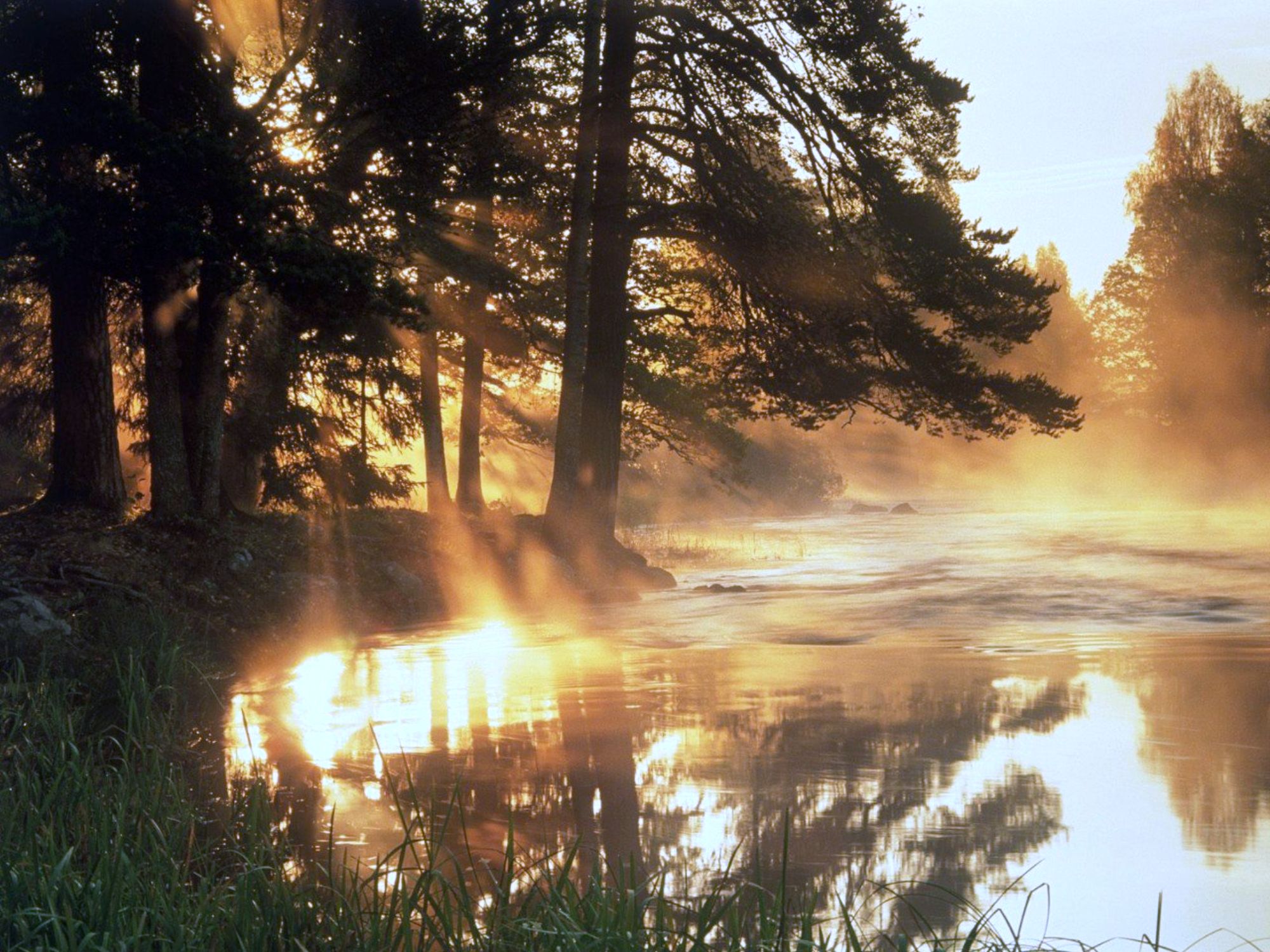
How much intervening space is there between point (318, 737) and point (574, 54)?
14.0 m

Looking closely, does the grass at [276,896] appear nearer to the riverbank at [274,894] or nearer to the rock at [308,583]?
the riverbank at [274,894]

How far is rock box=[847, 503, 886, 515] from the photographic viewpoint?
4841cm

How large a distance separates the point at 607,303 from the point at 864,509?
3186 centimetres

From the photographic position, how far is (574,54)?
20297 millimetres

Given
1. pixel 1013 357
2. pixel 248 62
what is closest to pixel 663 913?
pixel 248 62

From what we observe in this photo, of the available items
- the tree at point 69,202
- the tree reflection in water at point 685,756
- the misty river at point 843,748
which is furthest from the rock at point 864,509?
the tree reflection in water at point 685,756

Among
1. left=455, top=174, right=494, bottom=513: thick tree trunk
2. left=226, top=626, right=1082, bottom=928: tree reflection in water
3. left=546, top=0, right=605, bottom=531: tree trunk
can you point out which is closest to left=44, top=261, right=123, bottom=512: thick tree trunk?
left=226, top=626, right=1082, bottom=928: tree reflection in water

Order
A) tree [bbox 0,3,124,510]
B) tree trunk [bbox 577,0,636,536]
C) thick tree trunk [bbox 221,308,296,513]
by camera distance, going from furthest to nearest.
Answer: tree trunk [bbox 577,0,636,536]
thick tree trunk [bbox 221,308,296,513]
tree [bbox 0,3,124,510]

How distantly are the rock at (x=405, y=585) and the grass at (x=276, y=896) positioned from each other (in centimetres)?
1059

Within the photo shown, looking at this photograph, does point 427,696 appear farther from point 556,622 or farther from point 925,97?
point 925,97

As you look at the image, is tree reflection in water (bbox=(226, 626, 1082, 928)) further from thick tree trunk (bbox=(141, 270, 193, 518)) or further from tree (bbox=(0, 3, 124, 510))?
tree (bbox=(0, 3, 124, 510))

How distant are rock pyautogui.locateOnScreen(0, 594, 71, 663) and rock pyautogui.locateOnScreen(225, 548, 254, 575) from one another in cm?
366

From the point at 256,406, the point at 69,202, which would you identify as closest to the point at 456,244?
the point at 256,406

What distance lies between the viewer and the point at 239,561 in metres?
14.4
